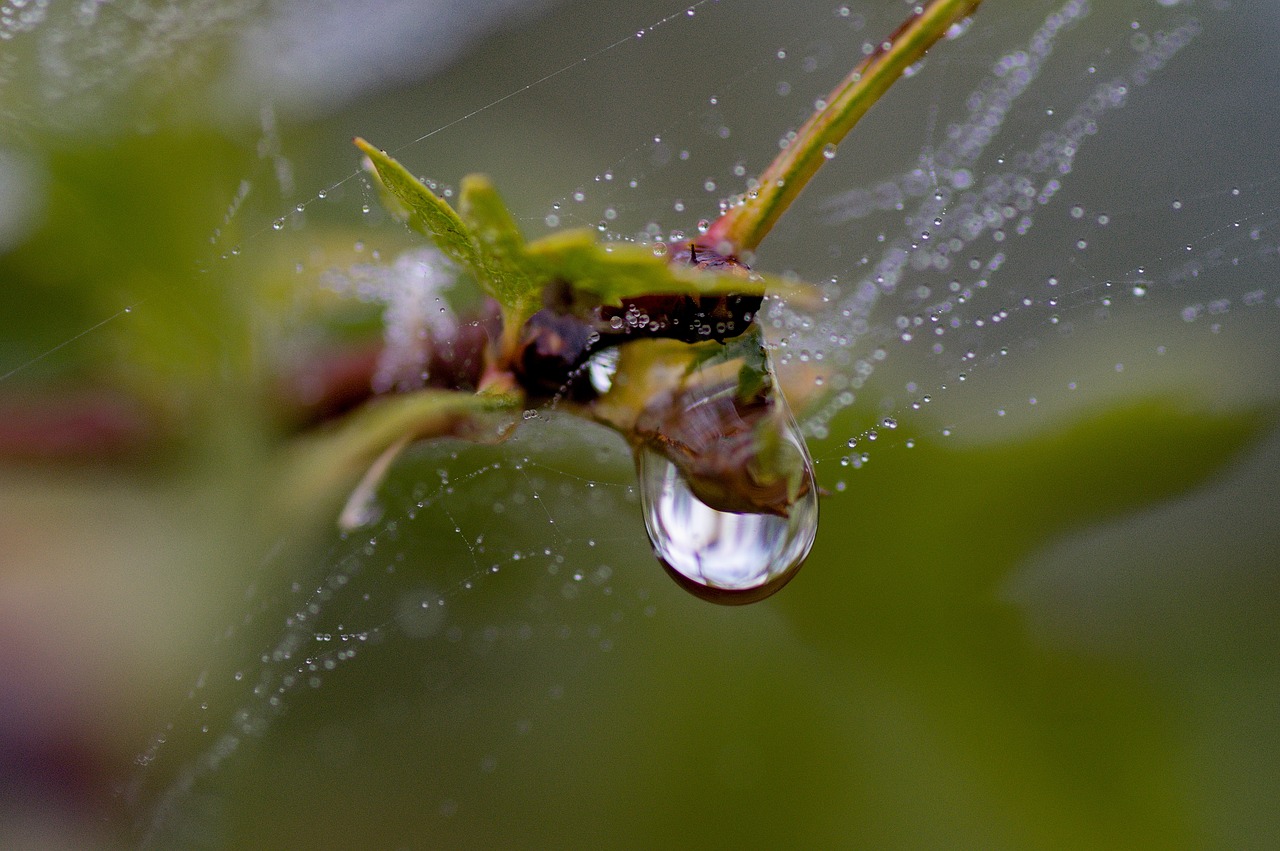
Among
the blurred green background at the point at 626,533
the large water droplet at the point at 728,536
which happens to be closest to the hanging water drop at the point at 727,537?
the large water droplet at the point at 728,536

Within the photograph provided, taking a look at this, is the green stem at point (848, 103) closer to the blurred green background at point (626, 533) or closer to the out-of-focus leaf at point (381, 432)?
the out-of-focus leaf at point (381, 432)

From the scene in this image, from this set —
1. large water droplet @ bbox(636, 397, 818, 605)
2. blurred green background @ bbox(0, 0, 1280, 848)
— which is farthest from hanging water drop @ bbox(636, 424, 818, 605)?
blurred green background @ bbox(0, 0, 1280, 848)

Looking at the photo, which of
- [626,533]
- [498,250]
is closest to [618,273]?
[498,250]

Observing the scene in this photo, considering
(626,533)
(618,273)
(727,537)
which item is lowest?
(626,533)

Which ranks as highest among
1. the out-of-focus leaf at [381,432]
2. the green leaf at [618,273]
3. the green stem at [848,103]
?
the green stem at [848,103]

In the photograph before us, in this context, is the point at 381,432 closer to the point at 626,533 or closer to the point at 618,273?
the point at 618,273

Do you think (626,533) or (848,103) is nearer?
(848,103)

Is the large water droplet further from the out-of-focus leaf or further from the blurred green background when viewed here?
the blurred green background
